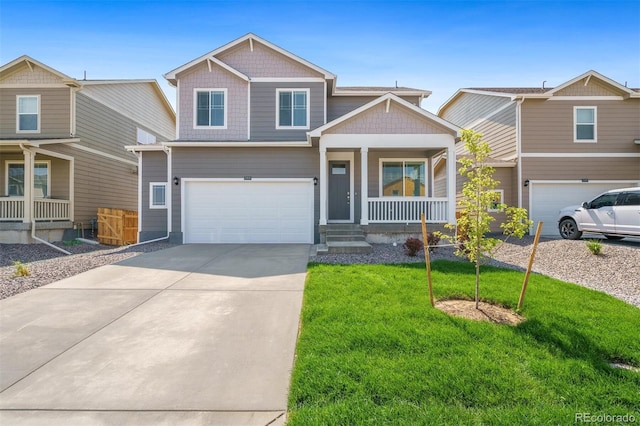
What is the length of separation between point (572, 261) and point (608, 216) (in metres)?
3.19

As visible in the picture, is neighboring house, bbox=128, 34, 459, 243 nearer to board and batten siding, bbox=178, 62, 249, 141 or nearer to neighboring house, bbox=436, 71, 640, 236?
board and batten siding, bbox=178, 62, 249, 141

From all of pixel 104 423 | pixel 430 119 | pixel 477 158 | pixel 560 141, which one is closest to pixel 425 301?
pixel 477 158

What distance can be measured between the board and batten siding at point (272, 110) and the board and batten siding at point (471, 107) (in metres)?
8.44

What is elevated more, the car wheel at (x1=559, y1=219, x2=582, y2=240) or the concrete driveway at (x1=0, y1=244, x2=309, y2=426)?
the car wheel at (x1=559, y1=219, x2=582, y2=240)

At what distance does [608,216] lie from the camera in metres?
9.51

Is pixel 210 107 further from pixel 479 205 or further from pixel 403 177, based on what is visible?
pixel 479 205

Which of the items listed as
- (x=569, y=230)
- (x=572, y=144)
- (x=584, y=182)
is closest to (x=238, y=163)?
(x=569, y=230)

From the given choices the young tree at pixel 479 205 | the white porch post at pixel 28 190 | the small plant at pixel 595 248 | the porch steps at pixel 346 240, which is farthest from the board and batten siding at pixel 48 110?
the small plant at pixel 595 248

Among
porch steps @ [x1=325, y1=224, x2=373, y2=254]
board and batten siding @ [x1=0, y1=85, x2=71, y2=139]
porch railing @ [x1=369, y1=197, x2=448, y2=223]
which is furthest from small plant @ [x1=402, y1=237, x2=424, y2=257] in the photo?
board and batten siding @ [x1=0, y1=85, x2=71, y2=139]

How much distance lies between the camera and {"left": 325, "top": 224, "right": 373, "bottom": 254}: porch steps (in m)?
8.60

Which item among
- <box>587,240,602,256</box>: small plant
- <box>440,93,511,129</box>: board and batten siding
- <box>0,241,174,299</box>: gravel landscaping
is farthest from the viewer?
<box>440,93,511,129</box>: board and batten siding

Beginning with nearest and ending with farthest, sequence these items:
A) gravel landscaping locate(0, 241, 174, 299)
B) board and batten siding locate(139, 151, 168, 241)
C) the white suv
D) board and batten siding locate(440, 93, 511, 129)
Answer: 1. gravel landscaping locate(0, 241, 174, 299)
2. the white suv
3. board and batten siding locate(139, 151, 168, 241)
4. board and batten siding locate(440, 93, 511, 129)

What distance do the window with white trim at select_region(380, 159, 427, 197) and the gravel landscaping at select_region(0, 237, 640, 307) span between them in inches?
115

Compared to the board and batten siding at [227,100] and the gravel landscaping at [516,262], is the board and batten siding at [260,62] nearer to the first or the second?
the board and batten siding at [227,100]
